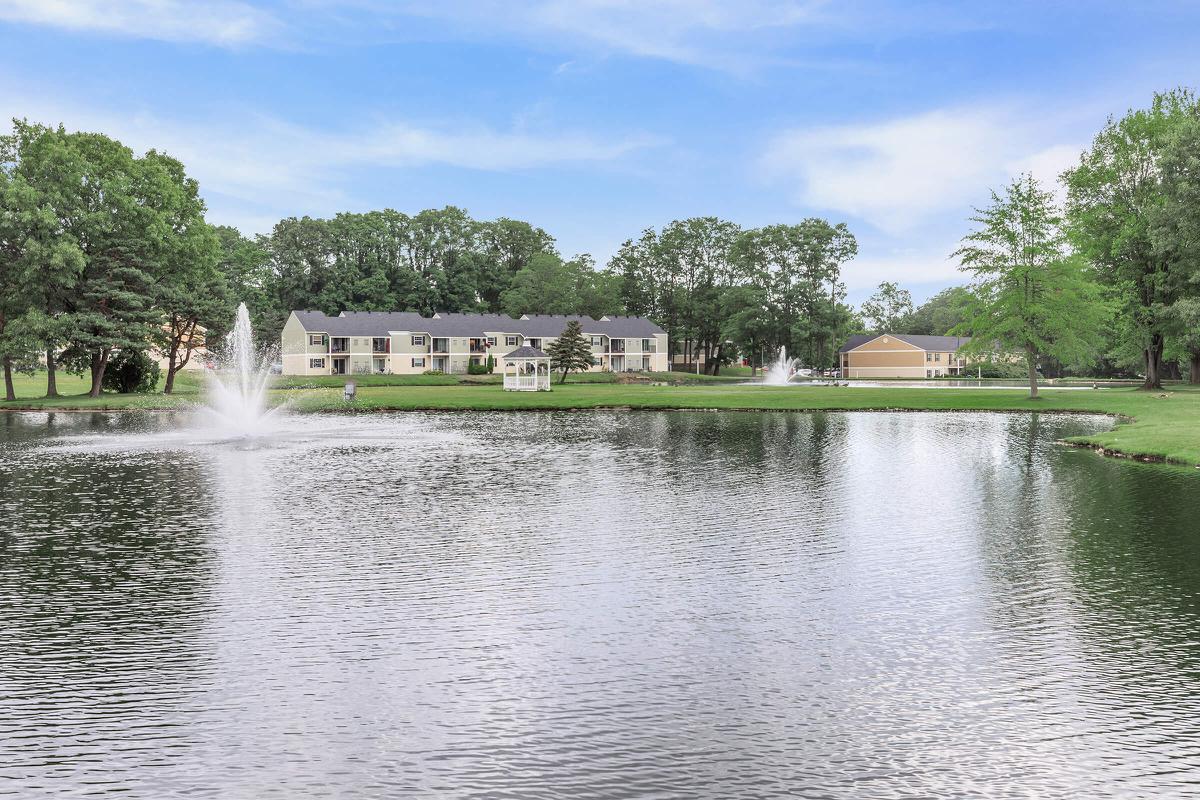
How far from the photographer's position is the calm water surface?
23.1ft

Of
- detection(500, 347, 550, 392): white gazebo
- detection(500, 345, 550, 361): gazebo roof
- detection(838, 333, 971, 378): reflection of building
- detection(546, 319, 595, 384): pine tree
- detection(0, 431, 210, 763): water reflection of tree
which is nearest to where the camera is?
detection(0, 431, 210, 763): water reflection of tree

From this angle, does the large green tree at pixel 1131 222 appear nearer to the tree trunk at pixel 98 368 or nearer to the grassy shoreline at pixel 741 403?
the grassy shoreline at pixel 741 403

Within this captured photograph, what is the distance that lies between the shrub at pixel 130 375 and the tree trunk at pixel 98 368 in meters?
2.70

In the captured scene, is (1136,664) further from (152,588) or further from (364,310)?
(364,310)

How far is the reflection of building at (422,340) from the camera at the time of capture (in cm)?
11450

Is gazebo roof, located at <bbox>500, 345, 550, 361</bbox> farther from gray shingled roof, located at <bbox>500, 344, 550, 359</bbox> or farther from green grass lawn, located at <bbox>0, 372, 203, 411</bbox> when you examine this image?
green grass lawn, located at <bbox>0, 372, 203, 411</bbox>

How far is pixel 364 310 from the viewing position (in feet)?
430

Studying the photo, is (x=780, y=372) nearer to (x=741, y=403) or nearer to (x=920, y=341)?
(x=920, y=341)

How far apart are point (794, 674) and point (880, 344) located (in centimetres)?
14968

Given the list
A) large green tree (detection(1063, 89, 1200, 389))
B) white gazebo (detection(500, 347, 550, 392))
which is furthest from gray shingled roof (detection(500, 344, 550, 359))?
large green tree (detection(1063, 89, 1200, 389))

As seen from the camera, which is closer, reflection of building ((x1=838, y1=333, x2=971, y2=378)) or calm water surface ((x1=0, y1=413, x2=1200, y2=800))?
calm water surface ((x1=0, y1=413, x2=1200, y2=800))

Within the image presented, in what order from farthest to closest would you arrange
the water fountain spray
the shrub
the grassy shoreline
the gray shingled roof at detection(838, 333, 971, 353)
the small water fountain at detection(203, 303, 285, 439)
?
the gray shingled roof at detection(838, 333, 971, 353)
the shrub
the grassy shoreline
the water fountain spray
the small water fountain at detection(203, 303, 285, 439)

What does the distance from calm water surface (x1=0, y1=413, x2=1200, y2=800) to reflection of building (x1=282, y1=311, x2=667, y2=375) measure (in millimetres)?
94005

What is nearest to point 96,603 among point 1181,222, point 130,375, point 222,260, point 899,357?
point 1181,222
